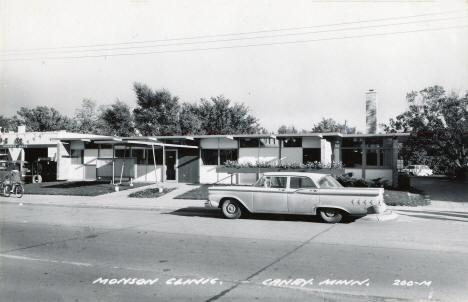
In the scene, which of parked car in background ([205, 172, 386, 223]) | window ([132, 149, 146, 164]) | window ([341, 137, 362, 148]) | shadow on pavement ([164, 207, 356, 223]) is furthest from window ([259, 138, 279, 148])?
parked car in background ([205, 172, 386, 223])

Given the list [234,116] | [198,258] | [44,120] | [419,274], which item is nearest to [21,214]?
[198,258]

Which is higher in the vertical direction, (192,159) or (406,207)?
(192,159)

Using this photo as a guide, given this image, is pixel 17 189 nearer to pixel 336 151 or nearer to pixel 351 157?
pixel 336 151

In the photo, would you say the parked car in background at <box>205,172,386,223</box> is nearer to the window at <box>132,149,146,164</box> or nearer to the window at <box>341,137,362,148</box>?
the window at <box>341,137,362,148</box>

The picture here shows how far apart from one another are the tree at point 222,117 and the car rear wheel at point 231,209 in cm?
3801

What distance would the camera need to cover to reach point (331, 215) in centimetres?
1132

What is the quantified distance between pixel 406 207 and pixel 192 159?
13718 millimetres

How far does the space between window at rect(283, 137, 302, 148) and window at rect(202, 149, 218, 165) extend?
433 cm

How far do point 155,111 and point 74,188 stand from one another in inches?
1108

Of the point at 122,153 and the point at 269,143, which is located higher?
the point at 269,143

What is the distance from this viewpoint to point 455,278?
5.81 metres

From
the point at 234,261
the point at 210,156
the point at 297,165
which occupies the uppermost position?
the point at 210,156

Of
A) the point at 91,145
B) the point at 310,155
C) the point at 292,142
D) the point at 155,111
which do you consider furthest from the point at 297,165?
the point at 155,111

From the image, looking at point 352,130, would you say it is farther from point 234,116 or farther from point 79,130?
point 79,130
